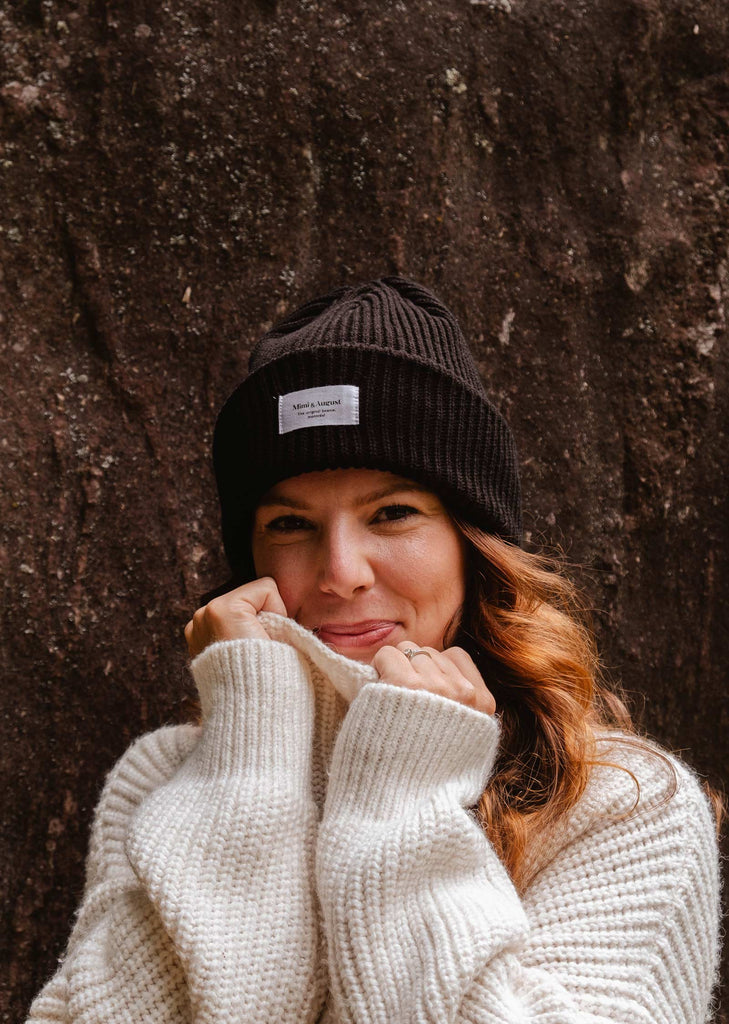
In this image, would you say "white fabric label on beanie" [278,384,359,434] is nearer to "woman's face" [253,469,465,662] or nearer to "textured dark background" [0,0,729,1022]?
"woman's face" [253,469,465,662]

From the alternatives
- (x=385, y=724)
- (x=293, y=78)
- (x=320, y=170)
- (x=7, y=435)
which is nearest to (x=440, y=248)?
(x=320, y=170)

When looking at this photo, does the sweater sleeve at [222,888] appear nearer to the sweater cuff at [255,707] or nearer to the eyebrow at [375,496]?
the sweater cuff at [255,707]

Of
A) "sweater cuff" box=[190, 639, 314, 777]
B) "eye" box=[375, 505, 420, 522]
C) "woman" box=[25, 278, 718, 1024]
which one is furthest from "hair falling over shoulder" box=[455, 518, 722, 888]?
"sweater cuff" box=[190, 639, 314, 777]

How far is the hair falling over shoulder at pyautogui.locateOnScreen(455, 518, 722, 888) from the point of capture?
64.6 inches

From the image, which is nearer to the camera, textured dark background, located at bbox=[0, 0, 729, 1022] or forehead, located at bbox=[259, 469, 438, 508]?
forehead, located at bbox=[259, 469, 438, 508]

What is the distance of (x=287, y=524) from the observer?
182cm

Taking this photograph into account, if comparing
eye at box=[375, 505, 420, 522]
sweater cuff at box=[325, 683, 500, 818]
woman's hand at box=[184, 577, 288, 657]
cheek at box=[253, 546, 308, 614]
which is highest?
eye at box=[375, 505, 420, 522]

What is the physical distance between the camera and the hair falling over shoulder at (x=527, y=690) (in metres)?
1.64

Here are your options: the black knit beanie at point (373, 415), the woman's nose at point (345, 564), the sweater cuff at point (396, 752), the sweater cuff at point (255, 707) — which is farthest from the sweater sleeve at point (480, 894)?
the black knit beanie at point (373, 415)

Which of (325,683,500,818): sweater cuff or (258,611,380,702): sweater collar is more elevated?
(258,611,380,702): sweater collar

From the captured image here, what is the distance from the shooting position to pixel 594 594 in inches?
100

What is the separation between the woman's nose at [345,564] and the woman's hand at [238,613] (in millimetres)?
115

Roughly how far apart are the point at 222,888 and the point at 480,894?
393 mm

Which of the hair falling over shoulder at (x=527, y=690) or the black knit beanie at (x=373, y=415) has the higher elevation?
the black knit beanie at (x=373, y=415)
